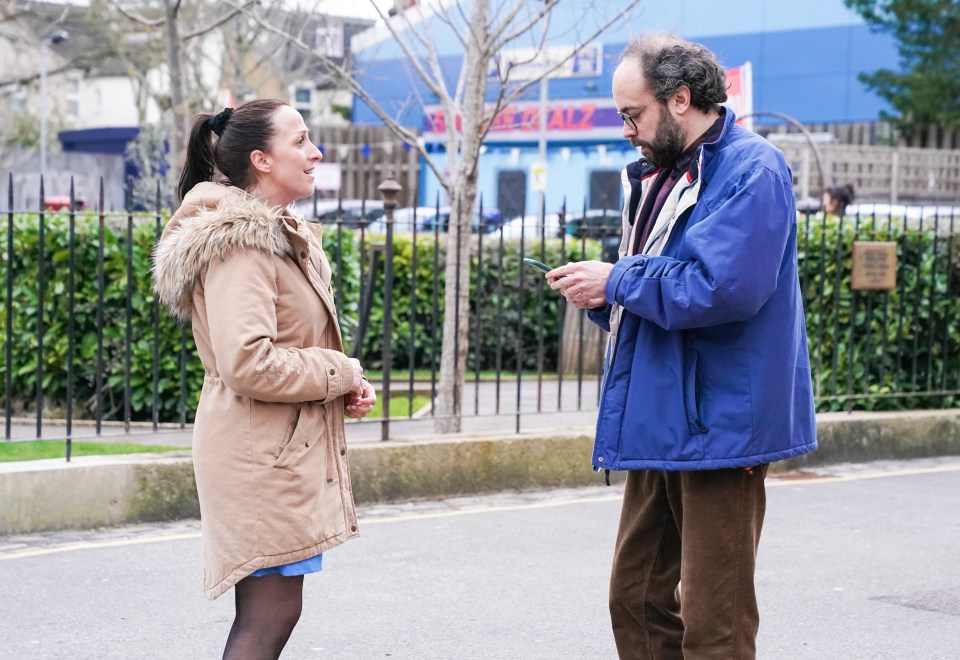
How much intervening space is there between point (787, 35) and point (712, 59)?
96.1ft

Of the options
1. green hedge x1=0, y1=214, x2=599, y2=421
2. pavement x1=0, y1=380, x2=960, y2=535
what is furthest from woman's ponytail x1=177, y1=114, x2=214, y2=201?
green hedge x1=0, y1=214, x2=599, y2=421

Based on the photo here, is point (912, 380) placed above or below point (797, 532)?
above

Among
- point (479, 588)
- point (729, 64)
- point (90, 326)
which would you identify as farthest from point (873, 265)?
point (729, 64)

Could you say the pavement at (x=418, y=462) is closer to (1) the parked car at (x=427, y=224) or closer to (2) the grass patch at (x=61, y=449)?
(2) the grass patch at (x=61, y=449)

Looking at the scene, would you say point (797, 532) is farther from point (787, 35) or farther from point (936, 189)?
point (787, 35)

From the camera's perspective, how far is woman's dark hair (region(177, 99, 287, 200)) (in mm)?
3354

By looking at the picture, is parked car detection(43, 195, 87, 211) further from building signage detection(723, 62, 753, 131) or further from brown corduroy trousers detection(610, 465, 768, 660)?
building signage detection(723, 62, 753, 131)

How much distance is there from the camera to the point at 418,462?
7504mm

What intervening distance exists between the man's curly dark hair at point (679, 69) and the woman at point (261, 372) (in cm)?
87

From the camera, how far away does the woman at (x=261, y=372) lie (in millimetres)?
3170

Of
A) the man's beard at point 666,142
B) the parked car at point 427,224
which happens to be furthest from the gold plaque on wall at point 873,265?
the man's beard at point 666,142

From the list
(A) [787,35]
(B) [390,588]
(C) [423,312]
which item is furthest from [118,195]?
(B) [390,588]

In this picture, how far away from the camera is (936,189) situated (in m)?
23.5

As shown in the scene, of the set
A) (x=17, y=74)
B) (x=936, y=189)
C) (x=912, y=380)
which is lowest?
(x=912, y=380)
